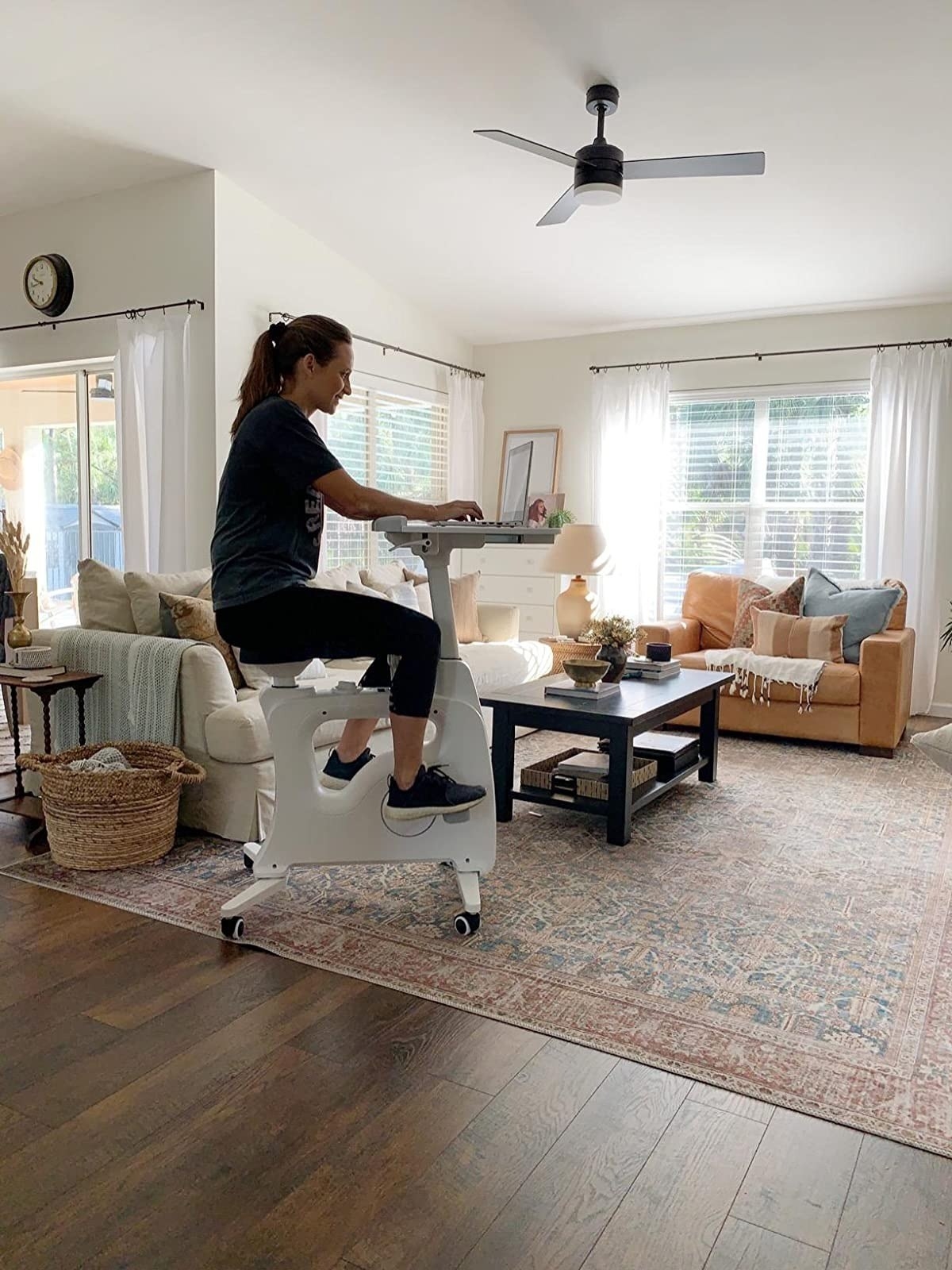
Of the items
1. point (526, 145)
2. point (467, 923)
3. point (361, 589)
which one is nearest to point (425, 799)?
point (467, 923)

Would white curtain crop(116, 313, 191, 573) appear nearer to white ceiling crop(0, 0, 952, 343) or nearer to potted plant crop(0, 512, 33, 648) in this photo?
white ceiling crop(0, 0, 952, 343)

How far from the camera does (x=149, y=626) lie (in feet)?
12.1

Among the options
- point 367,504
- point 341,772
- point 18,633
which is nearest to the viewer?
point 367,504

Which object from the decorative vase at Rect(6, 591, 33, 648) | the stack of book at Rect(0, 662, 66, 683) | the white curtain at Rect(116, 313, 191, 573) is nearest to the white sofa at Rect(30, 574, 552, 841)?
the stack of book at Rect(0, 662, 66, 683)

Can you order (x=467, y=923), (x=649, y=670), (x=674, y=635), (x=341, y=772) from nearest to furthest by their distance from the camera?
(x=467, y=923), (x=341, y=772), (x=649, y=670), (x=674, y=635)

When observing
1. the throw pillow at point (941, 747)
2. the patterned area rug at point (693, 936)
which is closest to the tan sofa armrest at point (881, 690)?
the patterned area rug at point (693, 936)

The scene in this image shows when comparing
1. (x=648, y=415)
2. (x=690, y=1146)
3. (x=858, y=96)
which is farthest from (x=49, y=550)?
(x=690, y=1146)

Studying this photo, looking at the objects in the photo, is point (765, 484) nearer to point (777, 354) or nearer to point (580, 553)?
point (777, 354)

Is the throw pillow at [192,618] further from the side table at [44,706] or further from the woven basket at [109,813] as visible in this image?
the woven basket at [109,813]

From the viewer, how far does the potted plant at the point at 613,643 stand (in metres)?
3.97

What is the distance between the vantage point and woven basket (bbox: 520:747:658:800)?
3.56 meters

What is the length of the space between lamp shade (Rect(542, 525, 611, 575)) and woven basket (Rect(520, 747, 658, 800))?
189 centimetres

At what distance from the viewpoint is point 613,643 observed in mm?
3977

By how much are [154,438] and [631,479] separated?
297cm
